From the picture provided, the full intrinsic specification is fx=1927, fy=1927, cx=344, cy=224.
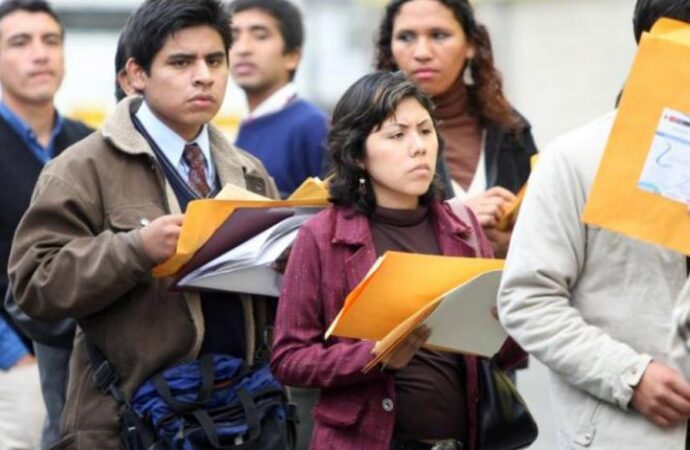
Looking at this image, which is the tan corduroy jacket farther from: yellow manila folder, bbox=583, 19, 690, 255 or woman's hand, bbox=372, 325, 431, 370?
yellow manila folder, bbox=583, 19, 690, 255

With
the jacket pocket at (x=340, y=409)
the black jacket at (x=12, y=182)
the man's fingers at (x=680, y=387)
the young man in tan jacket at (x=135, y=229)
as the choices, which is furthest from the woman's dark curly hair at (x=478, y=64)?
the man's fingers at (x=680, y=387)

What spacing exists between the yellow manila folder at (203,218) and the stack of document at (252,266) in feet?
0.22

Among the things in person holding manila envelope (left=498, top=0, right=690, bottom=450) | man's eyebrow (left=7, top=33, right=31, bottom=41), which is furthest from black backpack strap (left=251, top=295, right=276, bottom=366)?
man's eyebrow (left=7, top=33, right=31, bottom=41)

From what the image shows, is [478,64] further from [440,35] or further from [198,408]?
[198,408]

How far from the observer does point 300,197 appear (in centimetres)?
561

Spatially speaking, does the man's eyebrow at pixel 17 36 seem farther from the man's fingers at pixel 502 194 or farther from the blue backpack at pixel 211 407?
the blue backpack at pixel 211 407

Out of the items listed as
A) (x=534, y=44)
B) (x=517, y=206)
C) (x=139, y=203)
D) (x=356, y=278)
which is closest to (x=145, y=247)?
(x=139, y=203)

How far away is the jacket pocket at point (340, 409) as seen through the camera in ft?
16.4

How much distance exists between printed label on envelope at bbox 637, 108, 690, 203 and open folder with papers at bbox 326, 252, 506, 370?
639mm

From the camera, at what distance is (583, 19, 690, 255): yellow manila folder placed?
4.30 m

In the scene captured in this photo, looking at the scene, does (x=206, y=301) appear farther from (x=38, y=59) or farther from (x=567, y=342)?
(x=38, y=59)

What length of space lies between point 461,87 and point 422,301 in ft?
6.85

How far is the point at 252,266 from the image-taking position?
18.0 feet

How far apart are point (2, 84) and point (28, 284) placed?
8.05ft
